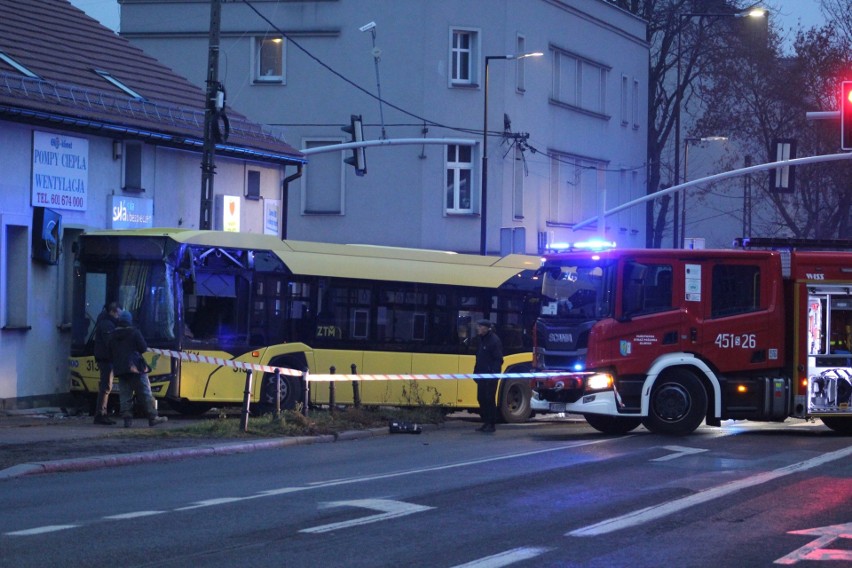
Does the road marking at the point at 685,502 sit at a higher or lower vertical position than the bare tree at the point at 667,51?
lower

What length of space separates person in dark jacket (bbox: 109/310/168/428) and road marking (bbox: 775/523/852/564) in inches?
469

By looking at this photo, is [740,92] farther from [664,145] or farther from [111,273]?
[111,273]

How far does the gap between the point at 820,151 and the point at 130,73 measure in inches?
1208

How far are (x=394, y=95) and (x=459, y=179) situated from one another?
3305mm

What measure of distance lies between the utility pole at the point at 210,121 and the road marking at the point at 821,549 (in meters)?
14.7

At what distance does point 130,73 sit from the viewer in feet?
94.9

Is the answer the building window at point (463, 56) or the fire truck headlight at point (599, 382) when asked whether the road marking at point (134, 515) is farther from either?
the building window at point (463, 56)

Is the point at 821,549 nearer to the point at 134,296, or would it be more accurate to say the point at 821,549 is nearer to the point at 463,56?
the point at 134,296

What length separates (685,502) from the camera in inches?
478

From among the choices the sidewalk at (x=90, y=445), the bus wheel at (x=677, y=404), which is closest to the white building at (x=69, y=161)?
the sidewalk at (x=90, y=445)

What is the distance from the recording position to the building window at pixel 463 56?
4328cm

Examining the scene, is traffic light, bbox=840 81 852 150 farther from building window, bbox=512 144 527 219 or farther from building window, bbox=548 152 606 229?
building window, bbox=548 152 606 229

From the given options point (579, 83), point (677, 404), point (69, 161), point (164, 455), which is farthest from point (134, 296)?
point (579, 83)

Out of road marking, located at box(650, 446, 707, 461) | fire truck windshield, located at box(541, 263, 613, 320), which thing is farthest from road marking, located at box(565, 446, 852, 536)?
fire truck windshield, located at box(541, 263, 613, 320)
